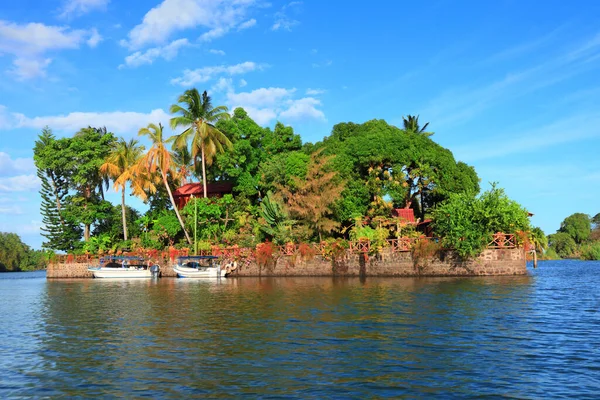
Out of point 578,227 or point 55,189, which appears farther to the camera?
point 578,227

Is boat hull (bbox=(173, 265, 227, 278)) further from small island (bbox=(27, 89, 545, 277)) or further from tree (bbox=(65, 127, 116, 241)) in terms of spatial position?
tree (bbox=(65, 127, 116, 241))

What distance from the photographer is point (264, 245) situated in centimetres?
4544

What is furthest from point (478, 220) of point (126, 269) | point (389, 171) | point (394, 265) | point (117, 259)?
point (117, 259)

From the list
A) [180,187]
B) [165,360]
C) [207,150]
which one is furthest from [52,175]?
[165,360]

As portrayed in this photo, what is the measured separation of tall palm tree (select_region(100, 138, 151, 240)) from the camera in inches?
2251

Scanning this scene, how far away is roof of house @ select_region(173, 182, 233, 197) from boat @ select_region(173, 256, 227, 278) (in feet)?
41.1

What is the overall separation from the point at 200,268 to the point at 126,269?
10290mm

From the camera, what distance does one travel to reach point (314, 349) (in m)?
12.8

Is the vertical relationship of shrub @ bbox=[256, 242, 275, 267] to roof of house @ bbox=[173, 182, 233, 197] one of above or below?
below

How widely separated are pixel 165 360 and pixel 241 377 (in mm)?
2726

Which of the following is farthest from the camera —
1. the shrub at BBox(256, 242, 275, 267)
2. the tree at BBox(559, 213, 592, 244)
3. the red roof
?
the tree at BBox(559, 213, 592, 244)

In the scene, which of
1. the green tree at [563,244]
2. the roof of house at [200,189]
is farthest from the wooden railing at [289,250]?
the green tree at [563,244]

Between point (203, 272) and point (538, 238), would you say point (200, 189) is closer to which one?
point (203, 272)

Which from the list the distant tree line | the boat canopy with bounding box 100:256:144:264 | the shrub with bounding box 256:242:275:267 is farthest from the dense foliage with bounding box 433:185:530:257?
the distant tree line
